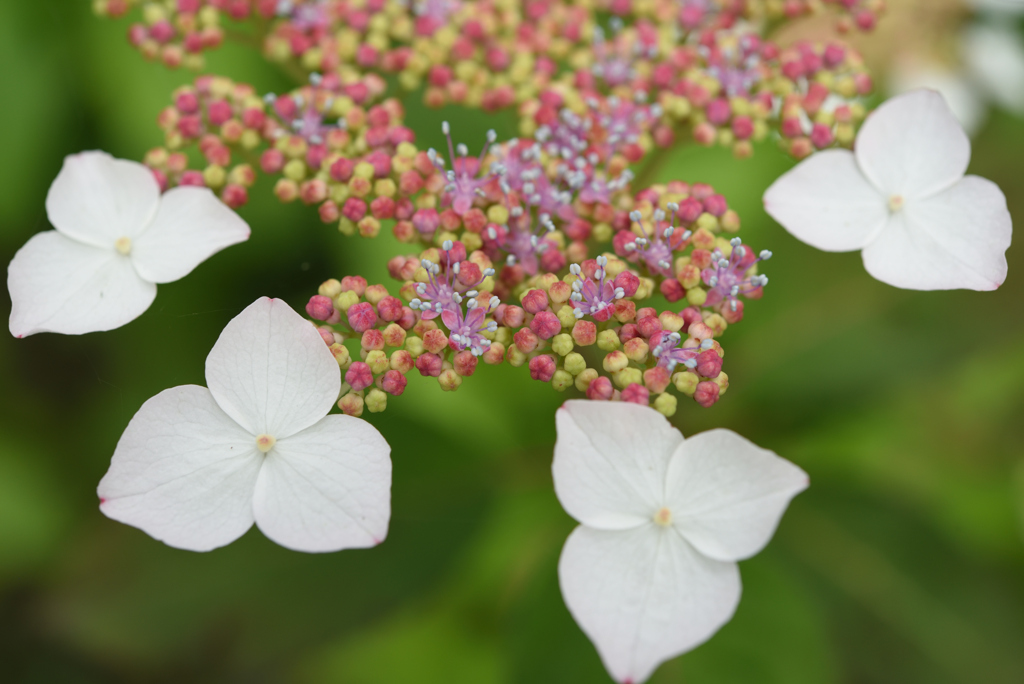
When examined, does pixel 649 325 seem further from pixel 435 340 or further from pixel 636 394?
pixel 435 340

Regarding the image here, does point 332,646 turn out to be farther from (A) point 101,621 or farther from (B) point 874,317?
(B) point 874,317

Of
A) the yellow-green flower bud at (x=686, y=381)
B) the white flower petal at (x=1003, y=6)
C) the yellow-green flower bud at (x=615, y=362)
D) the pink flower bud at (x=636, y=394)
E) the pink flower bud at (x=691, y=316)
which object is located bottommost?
the pink flower bud at (x=636, y=394)

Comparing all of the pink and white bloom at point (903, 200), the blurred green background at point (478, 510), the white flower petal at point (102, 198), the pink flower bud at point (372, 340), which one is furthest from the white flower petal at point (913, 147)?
the white flower petal at point (102, 198)

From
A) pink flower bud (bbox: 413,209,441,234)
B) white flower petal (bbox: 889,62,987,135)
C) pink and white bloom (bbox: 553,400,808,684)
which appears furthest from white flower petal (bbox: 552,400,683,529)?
white flower petal (bbox: 889,62,987,135)

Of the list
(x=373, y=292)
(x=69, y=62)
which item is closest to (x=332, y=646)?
(x=373, y=292)

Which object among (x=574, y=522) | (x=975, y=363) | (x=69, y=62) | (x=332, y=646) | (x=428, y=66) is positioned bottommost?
(x=332, y=646)

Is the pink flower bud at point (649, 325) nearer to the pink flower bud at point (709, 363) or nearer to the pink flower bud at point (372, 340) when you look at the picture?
the pink flower bud at point (709, 363)

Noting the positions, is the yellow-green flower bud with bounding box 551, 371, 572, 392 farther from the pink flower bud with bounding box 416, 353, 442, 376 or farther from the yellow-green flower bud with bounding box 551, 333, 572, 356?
the pink flower bud with bounding box 416, 353, 442, 376
